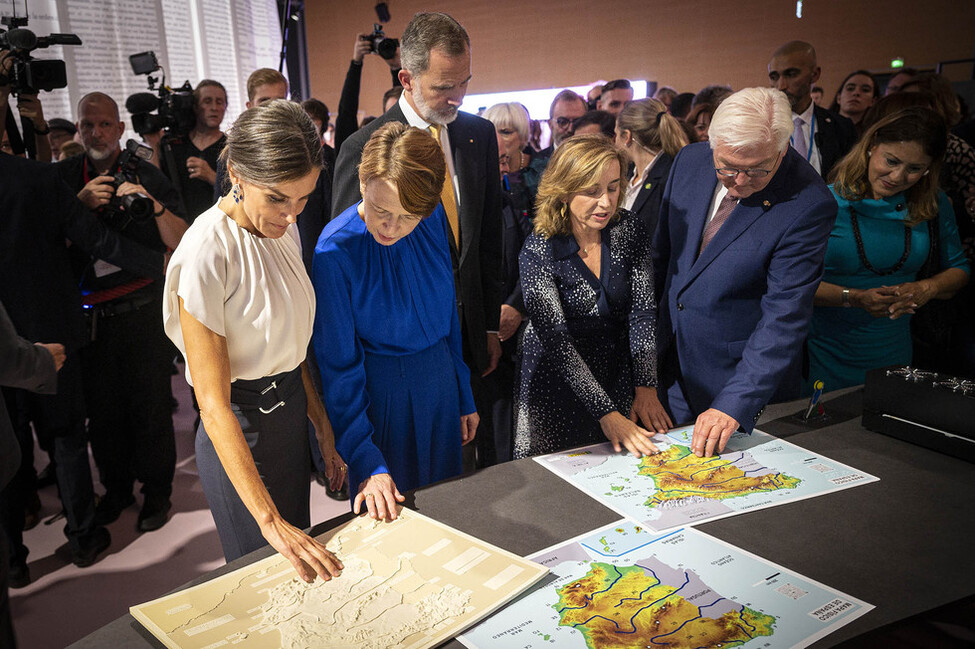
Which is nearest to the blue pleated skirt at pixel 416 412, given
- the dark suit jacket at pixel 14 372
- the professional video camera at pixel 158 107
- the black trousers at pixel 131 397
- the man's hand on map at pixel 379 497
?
the man's hand on map at pixel 379 497

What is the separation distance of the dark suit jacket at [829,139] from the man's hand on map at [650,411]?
6.92 ft

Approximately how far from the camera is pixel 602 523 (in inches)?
53.2

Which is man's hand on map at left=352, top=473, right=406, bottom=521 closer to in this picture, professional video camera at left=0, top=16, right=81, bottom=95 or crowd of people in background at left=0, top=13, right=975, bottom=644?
crowd of people in background at left=0, top=13, right=975, bottom=644

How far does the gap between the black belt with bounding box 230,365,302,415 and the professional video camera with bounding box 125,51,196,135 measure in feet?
8.43

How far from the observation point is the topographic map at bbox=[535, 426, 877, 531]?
1410 millimetres

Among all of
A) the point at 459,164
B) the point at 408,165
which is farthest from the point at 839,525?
the point at 459,164

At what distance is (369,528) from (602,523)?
445 mm

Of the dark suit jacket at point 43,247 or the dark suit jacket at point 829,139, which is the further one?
the dark suit jacket at point 829,139

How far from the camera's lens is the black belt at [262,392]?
141 cm

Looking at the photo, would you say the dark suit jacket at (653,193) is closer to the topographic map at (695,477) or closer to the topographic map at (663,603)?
the topographic map at (695,477)

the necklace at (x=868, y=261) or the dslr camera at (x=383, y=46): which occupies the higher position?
the dslr camera at (x=383, y=46)

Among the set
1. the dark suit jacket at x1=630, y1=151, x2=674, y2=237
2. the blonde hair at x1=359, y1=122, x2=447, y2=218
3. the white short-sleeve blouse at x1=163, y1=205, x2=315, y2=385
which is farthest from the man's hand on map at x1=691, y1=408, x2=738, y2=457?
the dark suit jacket at x1=630, y1=151, x2=674, y2=237

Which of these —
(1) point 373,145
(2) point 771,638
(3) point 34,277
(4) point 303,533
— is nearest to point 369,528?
(4) point 303,533

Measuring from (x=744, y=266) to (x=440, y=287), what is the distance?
834 millimetres
